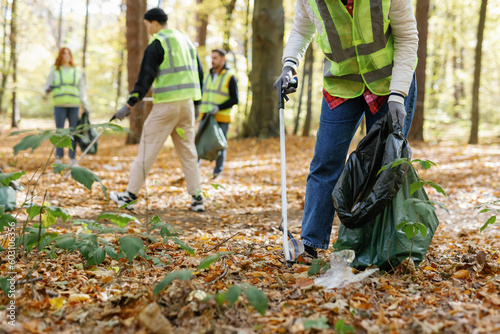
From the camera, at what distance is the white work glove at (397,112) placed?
2258 mm

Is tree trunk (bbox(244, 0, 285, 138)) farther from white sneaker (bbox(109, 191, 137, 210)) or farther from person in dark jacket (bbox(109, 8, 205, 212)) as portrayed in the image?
white sneaker (bbox(109, 191, 137, 210))

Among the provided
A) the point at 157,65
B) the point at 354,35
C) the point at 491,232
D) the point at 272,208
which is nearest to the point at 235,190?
the point at 272,208

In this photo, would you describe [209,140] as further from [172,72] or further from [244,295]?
[244,295]

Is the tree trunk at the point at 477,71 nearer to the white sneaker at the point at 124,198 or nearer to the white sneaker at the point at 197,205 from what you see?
the white sneaker at the point at 197,205

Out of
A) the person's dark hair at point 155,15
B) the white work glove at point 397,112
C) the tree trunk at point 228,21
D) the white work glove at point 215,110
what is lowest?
the white work glove at point 397,112

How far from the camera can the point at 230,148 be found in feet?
37.2

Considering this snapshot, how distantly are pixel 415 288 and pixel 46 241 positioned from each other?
1.97 m

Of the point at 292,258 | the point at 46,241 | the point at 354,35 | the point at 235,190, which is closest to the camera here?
the point at 46,241

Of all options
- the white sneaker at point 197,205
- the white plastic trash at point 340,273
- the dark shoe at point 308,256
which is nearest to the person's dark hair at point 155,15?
the white sneaker at point 197,205

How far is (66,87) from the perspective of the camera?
6.89m

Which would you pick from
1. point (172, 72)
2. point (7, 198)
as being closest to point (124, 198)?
point (7, 198)

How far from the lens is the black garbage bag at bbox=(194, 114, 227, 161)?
18.8ft

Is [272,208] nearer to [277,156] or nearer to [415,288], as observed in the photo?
[415,288]

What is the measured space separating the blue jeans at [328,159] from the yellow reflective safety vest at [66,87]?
569 cm
